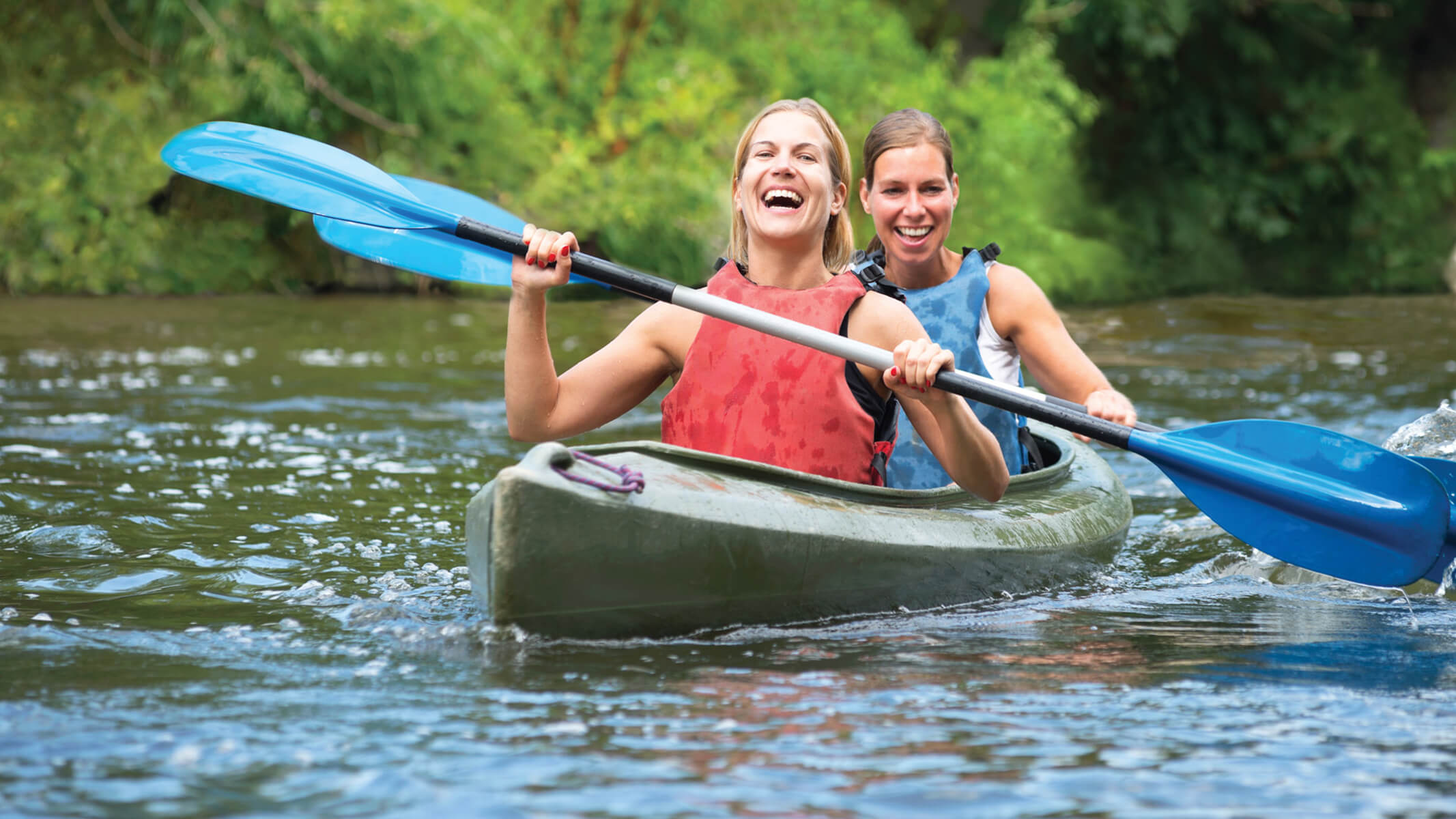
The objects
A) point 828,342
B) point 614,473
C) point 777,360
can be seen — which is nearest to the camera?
point 614,473

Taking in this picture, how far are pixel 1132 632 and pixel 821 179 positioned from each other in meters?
1.09

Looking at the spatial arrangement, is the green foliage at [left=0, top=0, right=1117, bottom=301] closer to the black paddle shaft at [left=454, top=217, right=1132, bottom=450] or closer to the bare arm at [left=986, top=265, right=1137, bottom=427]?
the bare arm at [left=986, top=265, right=1137, bottom=427]

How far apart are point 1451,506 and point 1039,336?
0.97 metres

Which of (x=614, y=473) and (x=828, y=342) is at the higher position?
(x=828, y=342)

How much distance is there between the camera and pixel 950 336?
11.6 feet

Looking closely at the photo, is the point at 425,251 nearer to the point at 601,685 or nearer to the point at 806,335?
the point at 806,335

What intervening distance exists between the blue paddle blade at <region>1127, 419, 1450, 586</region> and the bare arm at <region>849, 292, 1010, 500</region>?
401 mm

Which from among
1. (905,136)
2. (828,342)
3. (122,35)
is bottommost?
(828,342)

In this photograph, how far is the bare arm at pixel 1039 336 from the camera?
11.6ft

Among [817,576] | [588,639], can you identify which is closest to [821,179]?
[817,576]

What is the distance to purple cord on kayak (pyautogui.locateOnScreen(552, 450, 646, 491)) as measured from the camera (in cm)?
259

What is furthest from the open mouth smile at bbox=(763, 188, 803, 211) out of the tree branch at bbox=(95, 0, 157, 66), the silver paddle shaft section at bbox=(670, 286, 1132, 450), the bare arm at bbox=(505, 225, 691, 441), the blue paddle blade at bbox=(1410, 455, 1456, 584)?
the tree branch at bbox=(95, 0, 157, 66)

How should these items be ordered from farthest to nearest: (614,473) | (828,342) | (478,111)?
1. (478,111)
2. (828,342)
3. (614,473)

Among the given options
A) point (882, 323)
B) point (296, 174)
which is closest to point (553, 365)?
point (882, 323)
